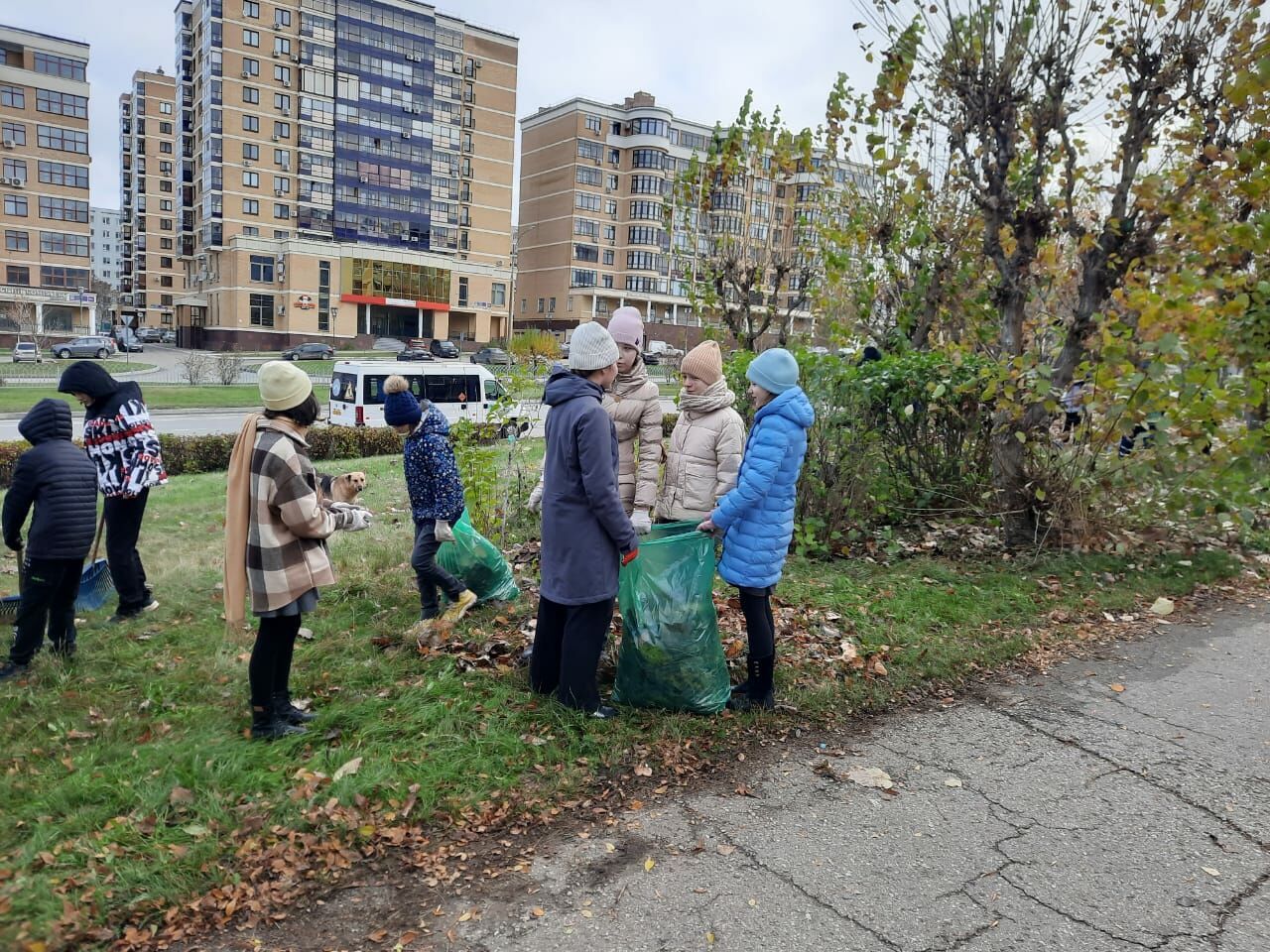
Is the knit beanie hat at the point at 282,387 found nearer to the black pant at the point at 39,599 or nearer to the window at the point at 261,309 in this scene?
the black pant at the point at 39,599

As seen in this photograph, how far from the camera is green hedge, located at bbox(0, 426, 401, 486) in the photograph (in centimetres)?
1242

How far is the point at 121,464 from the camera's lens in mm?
5402

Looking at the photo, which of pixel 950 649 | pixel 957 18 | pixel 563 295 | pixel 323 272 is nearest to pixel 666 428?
pixel 957 18

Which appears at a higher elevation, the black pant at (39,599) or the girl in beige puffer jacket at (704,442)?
the girl in beige puffer jacket at (704,442)

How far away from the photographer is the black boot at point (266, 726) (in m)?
3.79

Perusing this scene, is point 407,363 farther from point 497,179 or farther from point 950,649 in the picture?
point 497,179

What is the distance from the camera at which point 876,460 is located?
7543mm

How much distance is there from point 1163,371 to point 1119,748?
3373 mm

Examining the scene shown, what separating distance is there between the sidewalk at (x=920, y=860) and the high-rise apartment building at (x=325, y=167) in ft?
218

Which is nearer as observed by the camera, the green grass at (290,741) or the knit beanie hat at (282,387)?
the green grass at (290,741)

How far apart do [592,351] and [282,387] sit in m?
1.38

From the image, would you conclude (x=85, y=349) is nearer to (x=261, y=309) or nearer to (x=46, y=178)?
(x=261, y=309)

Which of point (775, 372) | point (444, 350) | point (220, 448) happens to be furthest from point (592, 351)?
point (444, 350)

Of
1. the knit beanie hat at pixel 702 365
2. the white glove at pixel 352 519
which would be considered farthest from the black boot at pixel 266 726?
the knit beanie hat at pixel 702 365
